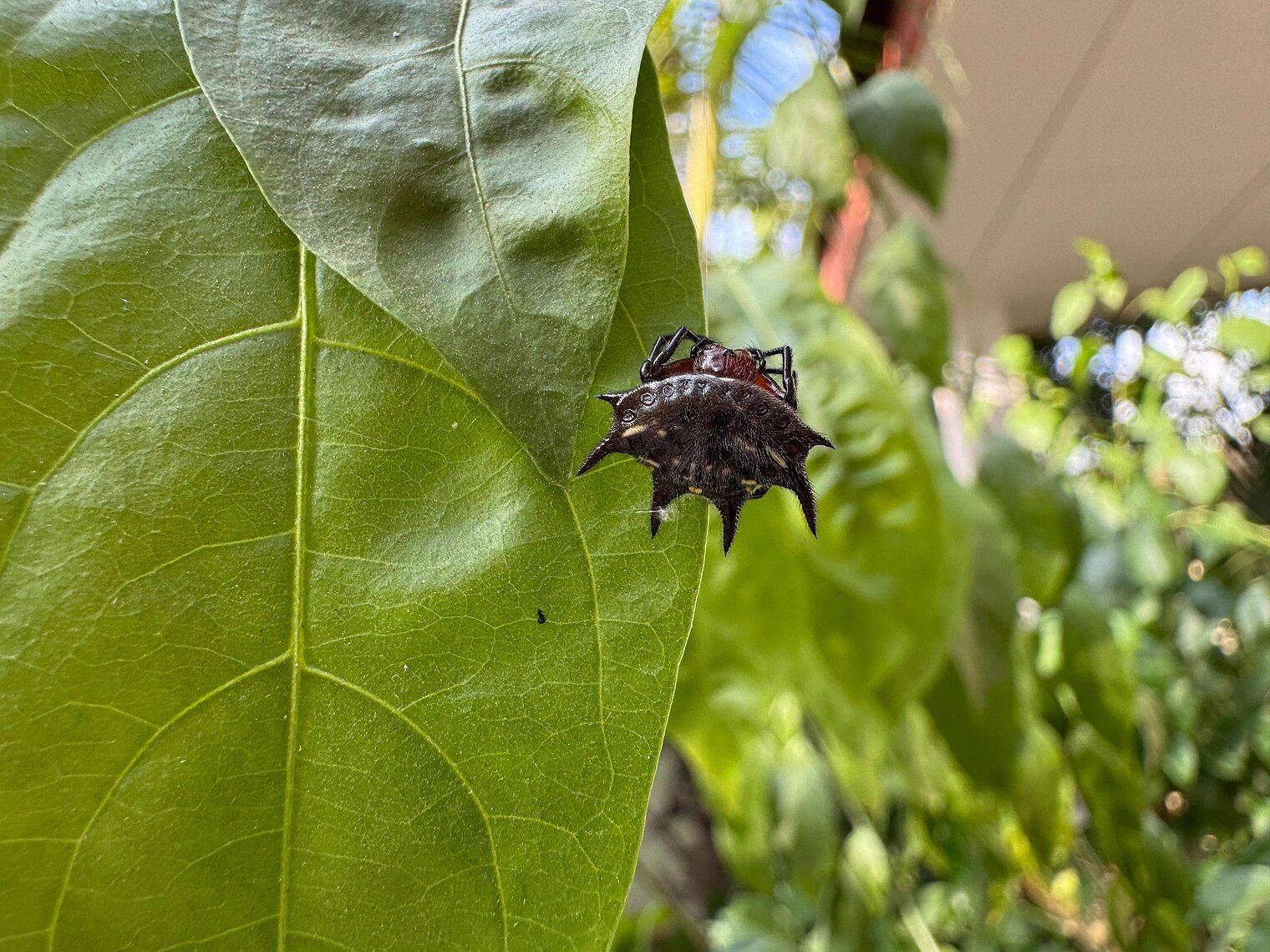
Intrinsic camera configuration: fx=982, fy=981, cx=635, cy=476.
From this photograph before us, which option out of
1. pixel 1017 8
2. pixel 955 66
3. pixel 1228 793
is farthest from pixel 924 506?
pixel 1228 793

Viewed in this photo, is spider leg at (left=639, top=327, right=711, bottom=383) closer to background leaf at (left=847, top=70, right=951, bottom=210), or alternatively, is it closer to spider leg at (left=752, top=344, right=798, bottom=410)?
spider leg at (left=752, top=344, right=798, bottom=410)

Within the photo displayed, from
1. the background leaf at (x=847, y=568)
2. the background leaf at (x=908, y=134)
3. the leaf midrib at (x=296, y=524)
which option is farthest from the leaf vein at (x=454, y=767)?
the background leaf at (x=908, y=134)

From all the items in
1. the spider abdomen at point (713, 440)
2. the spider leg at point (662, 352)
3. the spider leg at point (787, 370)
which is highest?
the spider leg at point (662, 352)

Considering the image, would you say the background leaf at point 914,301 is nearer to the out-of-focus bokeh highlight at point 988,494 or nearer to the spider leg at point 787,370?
the out-of-focus bokeh highlight at point 988,494

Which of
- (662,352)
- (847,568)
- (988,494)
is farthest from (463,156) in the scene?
(988,494)

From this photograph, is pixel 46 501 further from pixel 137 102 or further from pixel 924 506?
pixel 924 506

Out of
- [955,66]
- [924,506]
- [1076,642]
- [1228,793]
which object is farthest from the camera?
[1228,793]

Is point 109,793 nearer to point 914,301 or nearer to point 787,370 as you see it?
point 787,370
